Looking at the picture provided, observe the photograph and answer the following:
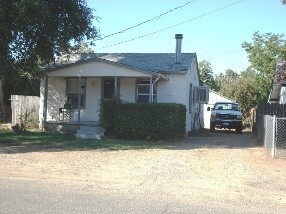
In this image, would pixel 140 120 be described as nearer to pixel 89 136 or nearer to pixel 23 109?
pixel 89 136

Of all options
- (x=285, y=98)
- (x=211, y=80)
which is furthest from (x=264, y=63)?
(x=211, y=80)

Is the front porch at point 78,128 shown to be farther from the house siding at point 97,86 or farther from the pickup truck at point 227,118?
the pickup truck at point 227,118

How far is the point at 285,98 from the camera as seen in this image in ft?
76.2

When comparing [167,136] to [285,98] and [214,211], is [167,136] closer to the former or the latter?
[285,98]

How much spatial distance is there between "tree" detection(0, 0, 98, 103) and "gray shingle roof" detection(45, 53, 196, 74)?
10.7 ft

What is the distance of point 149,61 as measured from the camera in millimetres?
24031

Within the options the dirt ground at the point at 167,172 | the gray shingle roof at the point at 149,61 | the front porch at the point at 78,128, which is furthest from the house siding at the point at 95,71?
the dirt ground at the point at 167,172

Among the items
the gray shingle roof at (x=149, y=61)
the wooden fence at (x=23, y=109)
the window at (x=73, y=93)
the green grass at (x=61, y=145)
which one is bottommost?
the green grass at (x=61, y=145)

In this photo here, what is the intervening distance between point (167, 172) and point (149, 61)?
45.7 feet

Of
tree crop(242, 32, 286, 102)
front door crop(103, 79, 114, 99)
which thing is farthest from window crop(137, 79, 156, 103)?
tree crop(242, 32, 286, 102)

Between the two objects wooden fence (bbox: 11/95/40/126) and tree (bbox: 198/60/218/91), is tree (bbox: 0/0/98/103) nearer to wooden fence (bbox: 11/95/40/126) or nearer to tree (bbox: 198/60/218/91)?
wooden fence (bbox: 11/95/40/126)

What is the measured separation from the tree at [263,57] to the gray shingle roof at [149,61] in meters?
15.2

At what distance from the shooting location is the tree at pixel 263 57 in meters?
38.0

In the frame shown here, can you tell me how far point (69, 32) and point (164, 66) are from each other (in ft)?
22.4
